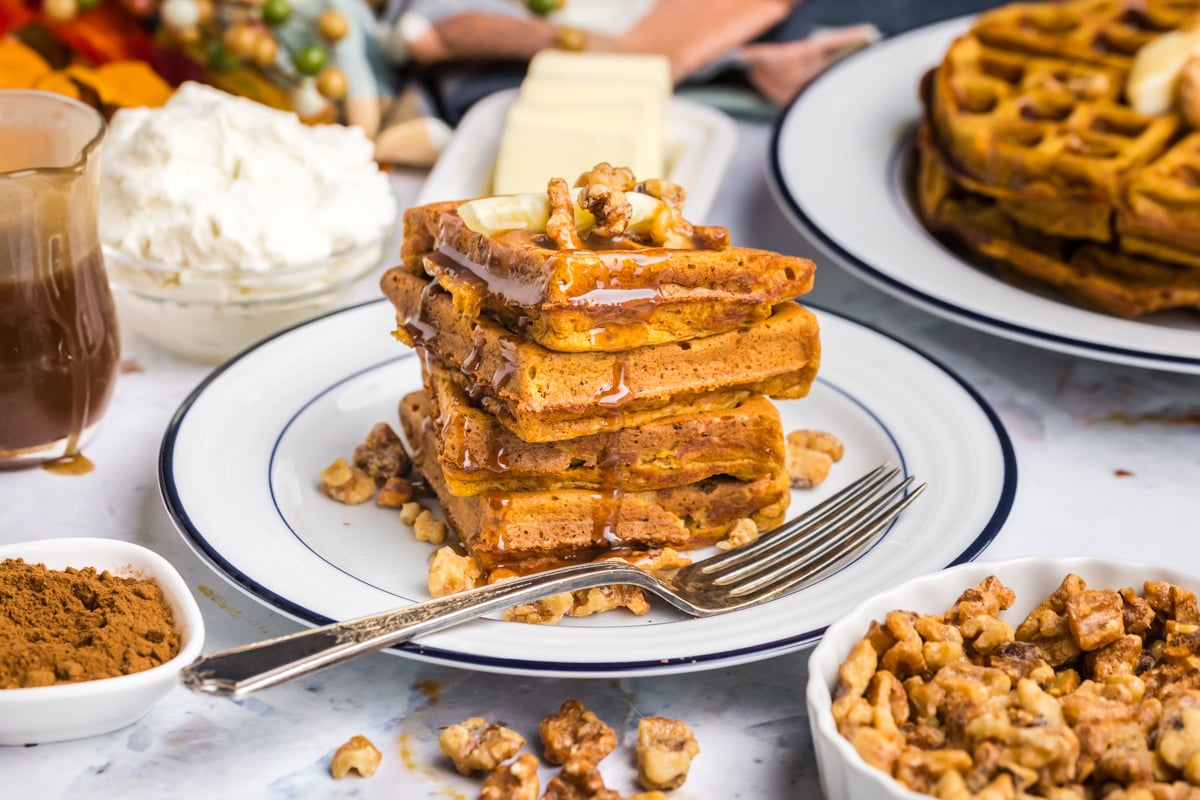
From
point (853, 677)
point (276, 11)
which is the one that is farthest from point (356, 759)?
point (276, 11)

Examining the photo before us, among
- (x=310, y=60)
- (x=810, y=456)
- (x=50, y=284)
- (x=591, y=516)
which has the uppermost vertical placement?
(x=50, y=284)

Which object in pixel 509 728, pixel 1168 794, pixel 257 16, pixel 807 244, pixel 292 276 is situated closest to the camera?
pixel 1168 794

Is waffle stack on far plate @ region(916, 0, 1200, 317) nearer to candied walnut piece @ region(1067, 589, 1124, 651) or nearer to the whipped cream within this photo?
candied walnut piece @ region(1067, 589, 1124, 651)

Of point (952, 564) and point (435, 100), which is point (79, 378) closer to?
point (952, 564)

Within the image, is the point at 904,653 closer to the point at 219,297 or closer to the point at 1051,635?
the point at 1051,635

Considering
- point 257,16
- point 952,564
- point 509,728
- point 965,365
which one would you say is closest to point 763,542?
point 952,564

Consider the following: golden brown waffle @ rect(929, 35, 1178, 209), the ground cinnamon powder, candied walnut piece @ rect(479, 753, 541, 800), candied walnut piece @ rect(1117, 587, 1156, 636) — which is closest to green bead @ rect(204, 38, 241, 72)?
golden brown waffle @ rect(929, 35, 1178, 209)
